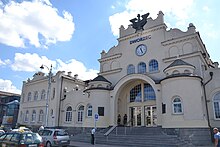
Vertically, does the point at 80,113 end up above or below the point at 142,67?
below

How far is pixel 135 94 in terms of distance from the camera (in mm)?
24453

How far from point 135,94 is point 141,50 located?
5570mm

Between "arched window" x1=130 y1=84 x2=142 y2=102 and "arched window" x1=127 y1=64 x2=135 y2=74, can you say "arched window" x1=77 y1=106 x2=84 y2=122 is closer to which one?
"arched window" x1=130 y1=84 x2=142 y2=102

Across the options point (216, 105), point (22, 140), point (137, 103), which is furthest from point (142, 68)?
point (22, 140)

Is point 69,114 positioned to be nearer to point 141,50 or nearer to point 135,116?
point 135,116

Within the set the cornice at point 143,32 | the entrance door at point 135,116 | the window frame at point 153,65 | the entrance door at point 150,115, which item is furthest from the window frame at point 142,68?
the entrance door at point 135,116

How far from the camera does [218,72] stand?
65.2 feet

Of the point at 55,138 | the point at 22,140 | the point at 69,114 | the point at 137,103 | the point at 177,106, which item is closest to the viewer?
the point at 22,140

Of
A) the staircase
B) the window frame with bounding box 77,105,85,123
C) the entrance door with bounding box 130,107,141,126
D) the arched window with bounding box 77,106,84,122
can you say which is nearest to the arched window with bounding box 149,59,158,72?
the entrance door with bounding box 130,107,141,126

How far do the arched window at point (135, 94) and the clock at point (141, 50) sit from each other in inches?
158

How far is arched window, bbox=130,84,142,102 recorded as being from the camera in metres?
24.0

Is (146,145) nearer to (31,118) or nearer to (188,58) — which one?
(188,58)

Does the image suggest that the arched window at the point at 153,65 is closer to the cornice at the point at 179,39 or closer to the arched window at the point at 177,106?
the cornice at the point at 179,39

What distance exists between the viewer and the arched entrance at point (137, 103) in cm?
2255
